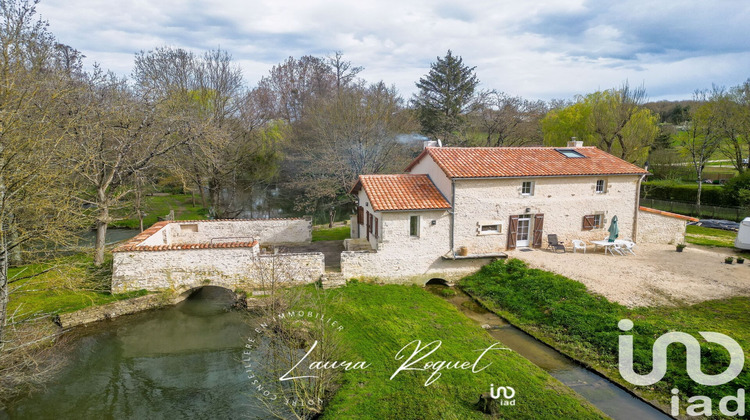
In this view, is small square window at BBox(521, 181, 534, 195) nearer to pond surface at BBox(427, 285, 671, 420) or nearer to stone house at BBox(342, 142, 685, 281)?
stone house at BBox(342, 142, 685, 281)

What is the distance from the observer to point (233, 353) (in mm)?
11906

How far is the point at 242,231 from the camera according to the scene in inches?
774

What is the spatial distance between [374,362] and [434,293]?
6.05 metres

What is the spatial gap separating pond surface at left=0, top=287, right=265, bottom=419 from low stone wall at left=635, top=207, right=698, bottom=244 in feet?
61.9

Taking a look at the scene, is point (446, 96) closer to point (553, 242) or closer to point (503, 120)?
point (503, 120)

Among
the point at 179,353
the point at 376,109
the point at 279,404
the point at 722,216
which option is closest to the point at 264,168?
the point at 376,109

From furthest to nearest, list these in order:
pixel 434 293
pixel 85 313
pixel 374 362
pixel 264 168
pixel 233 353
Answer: pixel 264 168
pixel 434 293
pixel 85 313
pixel 233 353
pixel 374 362

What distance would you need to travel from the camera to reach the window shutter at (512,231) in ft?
55.9

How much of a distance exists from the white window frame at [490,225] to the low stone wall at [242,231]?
341 inches

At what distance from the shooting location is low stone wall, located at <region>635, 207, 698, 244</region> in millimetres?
18875

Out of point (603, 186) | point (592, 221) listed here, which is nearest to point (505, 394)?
point (592, 221)

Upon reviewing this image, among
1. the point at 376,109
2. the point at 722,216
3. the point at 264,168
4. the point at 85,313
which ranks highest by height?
the point at 376,109

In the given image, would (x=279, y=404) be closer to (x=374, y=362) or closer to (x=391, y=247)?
(x=374, y=362)

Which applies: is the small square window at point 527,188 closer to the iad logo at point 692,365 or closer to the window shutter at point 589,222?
the window shutter at point 589,222
